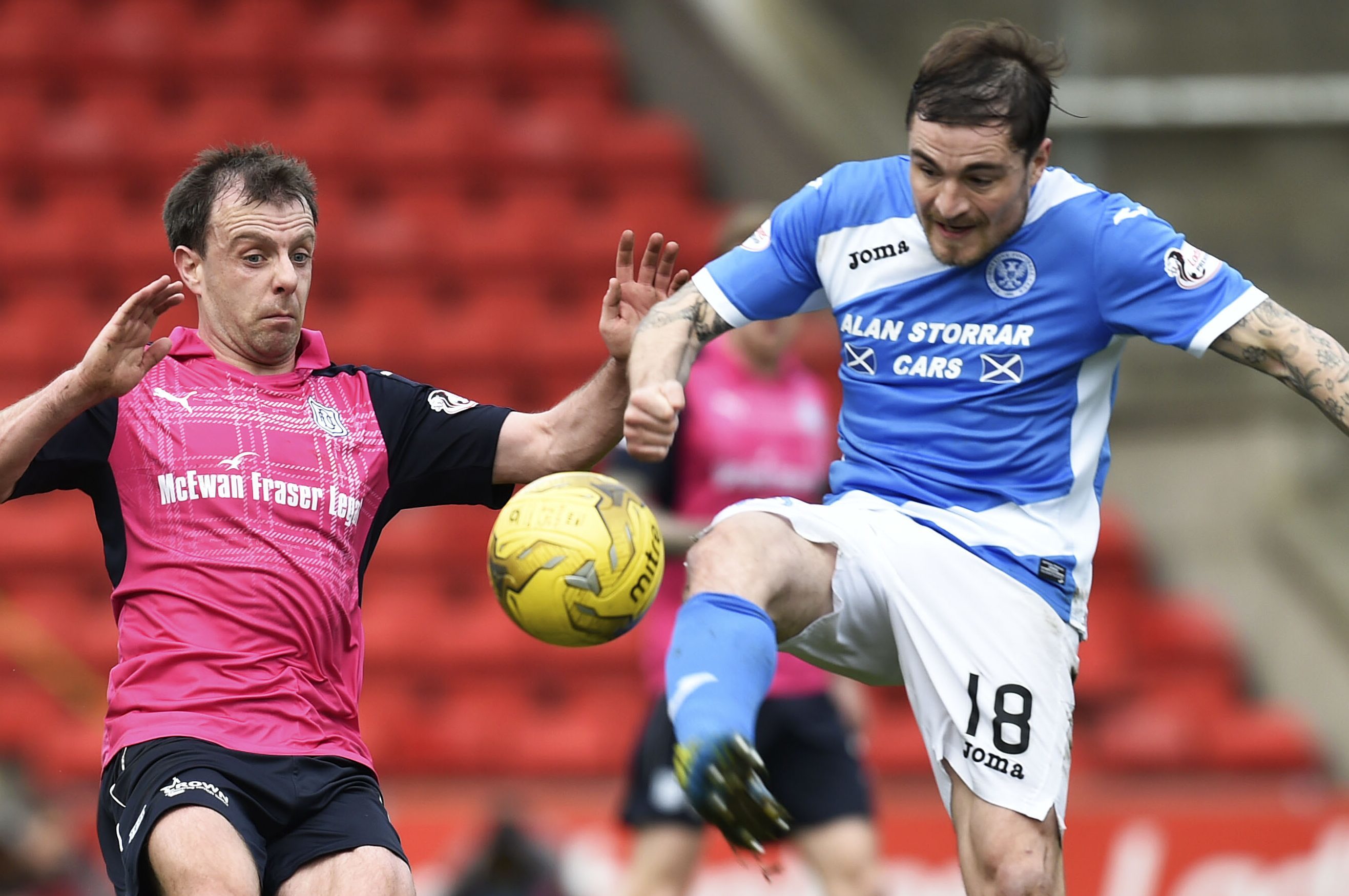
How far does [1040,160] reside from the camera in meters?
4.12

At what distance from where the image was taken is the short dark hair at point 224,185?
13.8ft

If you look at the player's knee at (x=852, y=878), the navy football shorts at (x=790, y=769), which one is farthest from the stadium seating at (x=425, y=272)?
the player's knee at (x=852, y=878)

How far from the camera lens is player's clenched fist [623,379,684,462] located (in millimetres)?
3770

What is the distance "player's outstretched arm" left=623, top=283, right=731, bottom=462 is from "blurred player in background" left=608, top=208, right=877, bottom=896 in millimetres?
1619

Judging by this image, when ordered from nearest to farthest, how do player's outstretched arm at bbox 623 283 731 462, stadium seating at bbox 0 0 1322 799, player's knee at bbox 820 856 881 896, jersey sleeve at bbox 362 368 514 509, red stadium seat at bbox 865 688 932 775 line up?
1. player's outstretched arm at bbox 623 283 731 462
2. jersey sleeve at bbox 362 368 514 509
3. player's knee at bbox 820 856 881 896
4. red stadium seat at bbox 865 688 932 775
5. stadium seating at bbox 0 0 1322 799

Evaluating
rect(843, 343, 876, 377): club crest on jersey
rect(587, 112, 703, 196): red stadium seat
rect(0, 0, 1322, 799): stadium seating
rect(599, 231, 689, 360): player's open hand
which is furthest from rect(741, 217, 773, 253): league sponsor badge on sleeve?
rect(587, 112, 703, 196): red stadium seat

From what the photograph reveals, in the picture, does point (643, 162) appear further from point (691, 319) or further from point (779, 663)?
point (691, 319)

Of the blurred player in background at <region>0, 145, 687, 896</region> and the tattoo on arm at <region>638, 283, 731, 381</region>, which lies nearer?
the blurred player in background at <region>0, 145, 687, 896</region>

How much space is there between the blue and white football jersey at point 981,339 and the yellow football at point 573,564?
0.59 m

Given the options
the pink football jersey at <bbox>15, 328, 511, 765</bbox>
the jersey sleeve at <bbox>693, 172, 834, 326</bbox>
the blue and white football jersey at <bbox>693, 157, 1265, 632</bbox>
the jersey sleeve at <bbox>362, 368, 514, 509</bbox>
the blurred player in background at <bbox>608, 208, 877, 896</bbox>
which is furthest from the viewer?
the blurred player in background at <bbox>608, 208, 877, 896</bbox>

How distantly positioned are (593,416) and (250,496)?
87 cm

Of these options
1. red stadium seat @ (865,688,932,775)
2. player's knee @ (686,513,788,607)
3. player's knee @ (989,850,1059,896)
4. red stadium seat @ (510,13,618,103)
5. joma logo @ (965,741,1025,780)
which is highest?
red stadium seat @ (510,13,618,103)

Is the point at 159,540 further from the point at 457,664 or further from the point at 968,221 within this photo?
the point at 457,664

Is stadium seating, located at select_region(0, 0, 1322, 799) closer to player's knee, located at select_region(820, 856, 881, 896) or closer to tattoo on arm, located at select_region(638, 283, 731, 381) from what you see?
player's knee, located at select_region(820, 856, 881, 896)
